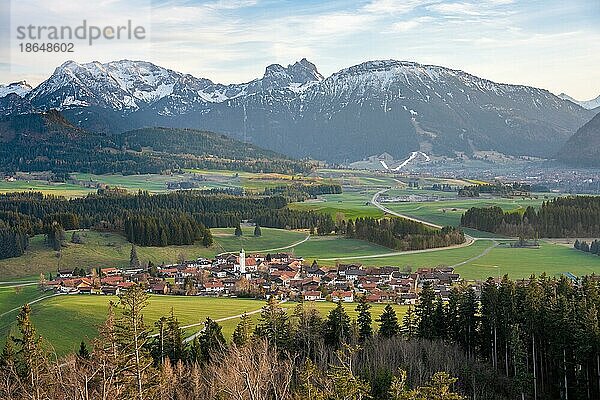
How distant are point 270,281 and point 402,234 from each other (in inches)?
998

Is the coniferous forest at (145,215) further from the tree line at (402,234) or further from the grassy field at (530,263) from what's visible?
the grassy field at (530,263)

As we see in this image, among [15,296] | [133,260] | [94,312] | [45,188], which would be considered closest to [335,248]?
[133,260]

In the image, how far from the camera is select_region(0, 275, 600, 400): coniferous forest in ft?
78.4

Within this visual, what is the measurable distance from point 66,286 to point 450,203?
66.3 metres

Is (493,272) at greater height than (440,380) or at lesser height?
lesser

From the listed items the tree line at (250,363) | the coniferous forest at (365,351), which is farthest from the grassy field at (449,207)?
the tree line at (250,363)

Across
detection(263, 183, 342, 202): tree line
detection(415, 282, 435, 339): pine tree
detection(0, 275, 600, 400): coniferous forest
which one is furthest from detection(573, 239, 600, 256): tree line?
Answer: detection(263, 183, 342, 202): tree line

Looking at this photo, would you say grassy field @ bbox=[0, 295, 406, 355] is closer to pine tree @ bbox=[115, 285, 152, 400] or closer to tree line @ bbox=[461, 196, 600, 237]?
pine tree @ bbox=[115, 285, 152, 400]

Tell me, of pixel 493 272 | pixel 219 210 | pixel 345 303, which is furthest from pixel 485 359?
pixel 219 210

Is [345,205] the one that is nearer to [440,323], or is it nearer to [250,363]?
[440,323]

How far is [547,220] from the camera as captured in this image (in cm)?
8044

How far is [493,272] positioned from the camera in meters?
58.3

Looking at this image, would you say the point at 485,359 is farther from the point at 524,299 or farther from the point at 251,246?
the point at 251,246

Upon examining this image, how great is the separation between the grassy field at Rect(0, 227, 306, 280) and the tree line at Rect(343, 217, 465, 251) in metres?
7.45
